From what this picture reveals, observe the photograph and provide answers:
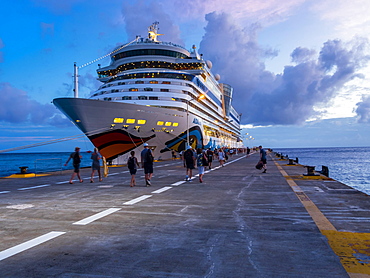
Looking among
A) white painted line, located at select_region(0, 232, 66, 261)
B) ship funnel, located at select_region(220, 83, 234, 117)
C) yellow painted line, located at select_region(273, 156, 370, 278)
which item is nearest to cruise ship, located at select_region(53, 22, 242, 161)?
white painted line, located at select_region(0, 232, 66, 261)

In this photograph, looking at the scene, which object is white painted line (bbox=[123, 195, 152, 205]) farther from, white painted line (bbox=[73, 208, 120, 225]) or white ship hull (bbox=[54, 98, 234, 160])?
white ship hull (bbox=[54, 98, 234, 160])

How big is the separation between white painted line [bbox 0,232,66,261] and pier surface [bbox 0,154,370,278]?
1 centimetres

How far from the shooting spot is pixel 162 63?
39250mm

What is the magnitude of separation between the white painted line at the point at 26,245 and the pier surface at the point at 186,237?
0.05 ft

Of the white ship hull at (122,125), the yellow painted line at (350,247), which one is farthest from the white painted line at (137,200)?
the white ship hull at (122,125)

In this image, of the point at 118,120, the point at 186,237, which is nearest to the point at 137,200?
the point at 186,237

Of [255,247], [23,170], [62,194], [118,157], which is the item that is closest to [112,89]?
[118,157]

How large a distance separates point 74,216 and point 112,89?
27.3 m

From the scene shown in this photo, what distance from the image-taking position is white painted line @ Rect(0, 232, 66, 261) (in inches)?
179

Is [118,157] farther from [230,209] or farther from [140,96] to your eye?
[230,209]

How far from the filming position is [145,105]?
29.0 metres

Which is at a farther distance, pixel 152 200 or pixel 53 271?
pixel 152 200

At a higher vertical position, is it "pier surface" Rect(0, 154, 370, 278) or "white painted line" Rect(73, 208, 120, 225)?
"white painted line" Rect(73, 208, 120, 225)

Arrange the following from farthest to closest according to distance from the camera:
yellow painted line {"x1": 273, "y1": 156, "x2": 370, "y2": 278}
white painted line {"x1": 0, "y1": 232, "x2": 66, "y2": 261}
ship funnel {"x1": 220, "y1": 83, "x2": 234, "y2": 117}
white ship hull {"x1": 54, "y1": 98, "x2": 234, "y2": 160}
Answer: ship funnel {"x1": 220, "y1": 83, "x2": 234, "y2": 117}, white ship hull {"x1": 54, "y1": 98, "x2": 234, "y2": 160}, white painted line {"x1": 0, "y1": 232, "x2": 66, "y2": 261}, yellow painted line {"x1": 273, "y1": 156, "x2": 370, "y2": 278}
